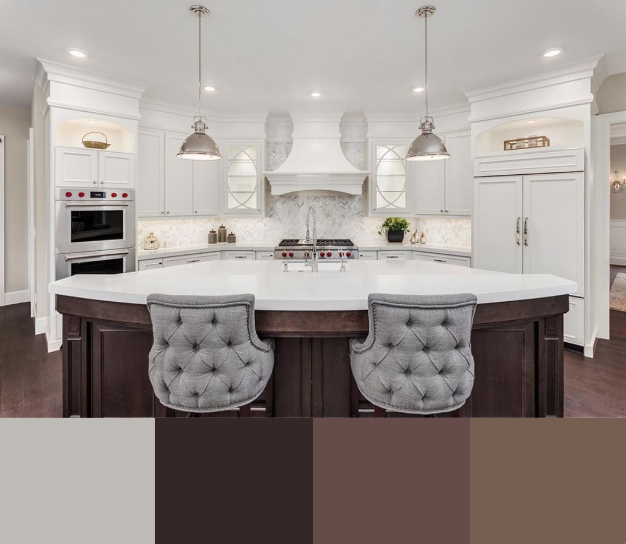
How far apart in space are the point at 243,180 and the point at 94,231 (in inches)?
83.0

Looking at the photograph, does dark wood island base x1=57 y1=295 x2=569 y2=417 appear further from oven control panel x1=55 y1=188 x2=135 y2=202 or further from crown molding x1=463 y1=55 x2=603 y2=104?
crown molding x1=463 y1=55 x2=603 y2=104

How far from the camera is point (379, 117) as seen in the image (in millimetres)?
5566

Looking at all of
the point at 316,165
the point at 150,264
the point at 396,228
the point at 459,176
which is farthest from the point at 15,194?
the point at 459,176

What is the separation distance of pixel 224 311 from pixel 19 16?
2973mm

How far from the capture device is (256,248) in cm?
547

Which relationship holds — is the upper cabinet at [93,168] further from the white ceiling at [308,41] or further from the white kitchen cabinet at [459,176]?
the white kitchen cabinet at [459,176]

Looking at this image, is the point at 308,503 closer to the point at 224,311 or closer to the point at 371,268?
the point at 224,311

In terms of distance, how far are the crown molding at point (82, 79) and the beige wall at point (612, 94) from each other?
15.3 feet

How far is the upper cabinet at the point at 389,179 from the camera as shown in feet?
18.3

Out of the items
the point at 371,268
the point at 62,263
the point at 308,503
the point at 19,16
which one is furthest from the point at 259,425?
the point at 62,263

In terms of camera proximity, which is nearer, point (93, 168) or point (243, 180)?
point (93, 168)

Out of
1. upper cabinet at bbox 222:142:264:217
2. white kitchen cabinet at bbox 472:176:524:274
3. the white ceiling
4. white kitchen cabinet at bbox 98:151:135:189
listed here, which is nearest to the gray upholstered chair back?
the white ceiling

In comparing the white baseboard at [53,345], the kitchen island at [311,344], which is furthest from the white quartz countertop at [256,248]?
the kitchen island at [311,344]

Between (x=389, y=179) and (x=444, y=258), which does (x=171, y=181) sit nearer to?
(x=389, y=179)
